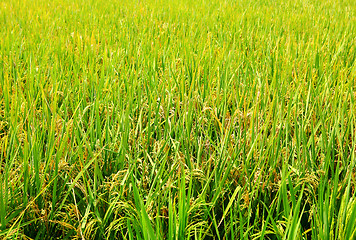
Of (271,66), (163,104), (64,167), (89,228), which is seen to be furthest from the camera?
(271,66)

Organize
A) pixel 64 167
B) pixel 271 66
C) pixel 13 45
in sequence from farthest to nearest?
pixel 13 45 → pixel 271 66 → pixel 64 167

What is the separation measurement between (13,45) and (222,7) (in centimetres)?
268

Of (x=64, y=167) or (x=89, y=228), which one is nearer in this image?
(x=89, y=228)

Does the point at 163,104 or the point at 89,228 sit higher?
the point at 163,104

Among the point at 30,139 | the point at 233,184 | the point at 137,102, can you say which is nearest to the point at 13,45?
the point at 137,102

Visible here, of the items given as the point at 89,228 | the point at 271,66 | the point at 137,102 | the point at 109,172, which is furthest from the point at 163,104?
the point at 271,66

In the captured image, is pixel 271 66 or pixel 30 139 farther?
pixel 271 66

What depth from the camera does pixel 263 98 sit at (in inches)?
51.0

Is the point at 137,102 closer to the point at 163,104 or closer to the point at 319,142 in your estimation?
the point at 163,104

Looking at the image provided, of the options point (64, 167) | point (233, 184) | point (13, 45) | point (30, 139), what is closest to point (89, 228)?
point (64, 167)

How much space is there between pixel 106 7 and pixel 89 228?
3.64 meters

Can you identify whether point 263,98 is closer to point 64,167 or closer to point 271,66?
point 271,66

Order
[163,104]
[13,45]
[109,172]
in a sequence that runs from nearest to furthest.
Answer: [109,172] < [163,104] < [13,45]

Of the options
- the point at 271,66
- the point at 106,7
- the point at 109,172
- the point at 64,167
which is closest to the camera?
the point at 64,167
